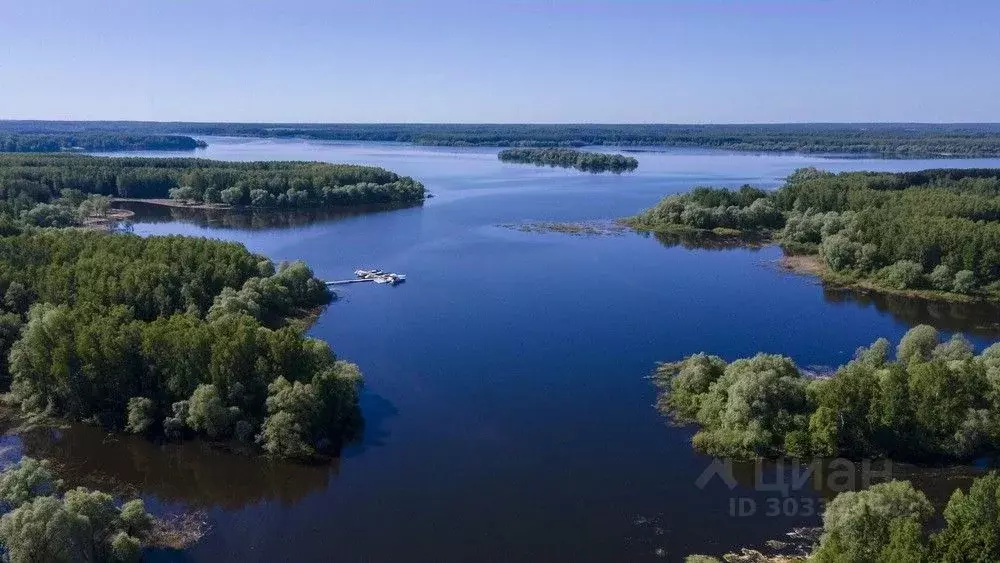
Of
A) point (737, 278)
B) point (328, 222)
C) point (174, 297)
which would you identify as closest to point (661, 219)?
point (737, 278)

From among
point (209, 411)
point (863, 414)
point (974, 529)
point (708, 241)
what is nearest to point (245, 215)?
point (708, 241)

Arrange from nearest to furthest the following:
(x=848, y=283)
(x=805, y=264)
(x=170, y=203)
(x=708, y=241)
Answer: (x=848, y=283), (x=805, y=264), (x=708, y=241), (x=170, y=203)

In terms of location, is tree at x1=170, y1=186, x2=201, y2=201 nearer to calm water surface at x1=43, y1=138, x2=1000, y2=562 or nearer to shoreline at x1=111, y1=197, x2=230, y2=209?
shoreline at x1=111, y1=197, x2=230, y2=209

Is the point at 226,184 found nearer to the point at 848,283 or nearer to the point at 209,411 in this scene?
the point at 209,411

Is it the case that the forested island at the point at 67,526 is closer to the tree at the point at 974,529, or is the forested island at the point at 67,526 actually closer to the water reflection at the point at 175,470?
the water reflection at the point at 175,470

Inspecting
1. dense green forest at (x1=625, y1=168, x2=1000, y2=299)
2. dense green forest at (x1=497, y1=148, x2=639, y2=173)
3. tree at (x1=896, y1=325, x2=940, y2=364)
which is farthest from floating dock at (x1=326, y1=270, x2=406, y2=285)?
dense green forest at (x1=497, y1=148, x2=639, y2=173)

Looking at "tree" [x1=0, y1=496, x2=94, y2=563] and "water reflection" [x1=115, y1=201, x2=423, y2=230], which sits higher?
"water reflection" [x1=115, y1=201, x2=423, y2=230]

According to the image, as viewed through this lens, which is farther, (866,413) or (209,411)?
(209,411)
